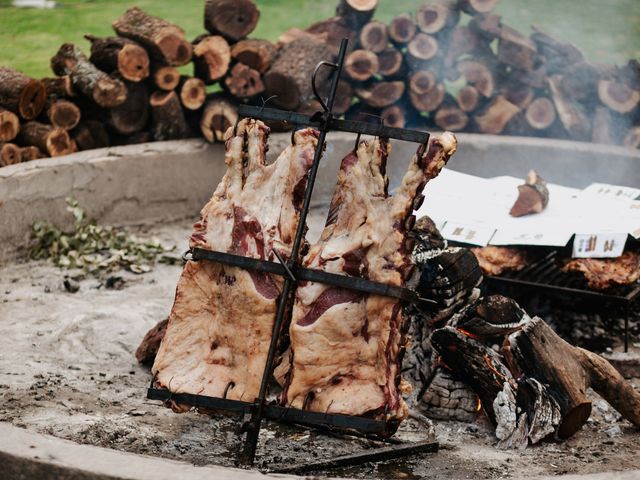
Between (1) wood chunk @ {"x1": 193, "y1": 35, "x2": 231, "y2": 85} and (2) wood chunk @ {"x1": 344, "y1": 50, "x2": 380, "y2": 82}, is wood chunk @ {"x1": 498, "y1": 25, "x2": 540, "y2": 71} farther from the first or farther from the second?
(1) wood chunk @ {"x1": 193, "y1": 35, "x2": 231, "y2": 85}

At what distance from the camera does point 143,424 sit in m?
4.80

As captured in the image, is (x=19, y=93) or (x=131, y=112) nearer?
(x=19, y=93)

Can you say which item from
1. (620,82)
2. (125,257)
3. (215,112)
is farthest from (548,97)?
(125,257)

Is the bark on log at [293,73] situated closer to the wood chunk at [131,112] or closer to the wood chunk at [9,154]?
the wood chunk at [131,112]

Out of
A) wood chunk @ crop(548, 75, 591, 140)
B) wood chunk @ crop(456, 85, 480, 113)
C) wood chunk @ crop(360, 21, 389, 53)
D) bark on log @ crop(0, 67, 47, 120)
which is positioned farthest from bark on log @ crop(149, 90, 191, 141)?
wood chunk @ crop(548, 75, 591, 140)

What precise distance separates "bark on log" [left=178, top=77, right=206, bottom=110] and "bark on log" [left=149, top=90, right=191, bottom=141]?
0.08 meters

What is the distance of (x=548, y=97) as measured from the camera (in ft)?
32.4

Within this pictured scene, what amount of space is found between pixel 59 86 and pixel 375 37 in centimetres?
332

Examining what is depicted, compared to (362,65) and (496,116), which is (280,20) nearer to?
(362,65)

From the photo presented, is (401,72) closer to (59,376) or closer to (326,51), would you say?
(326,51)

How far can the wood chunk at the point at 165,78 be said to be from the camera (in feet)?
28.4

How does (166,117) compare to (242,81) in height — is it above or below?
below

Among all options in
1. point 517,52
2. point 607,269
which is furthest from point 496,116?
point 607,269

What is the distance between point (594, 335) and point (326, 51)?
4.50 metres
